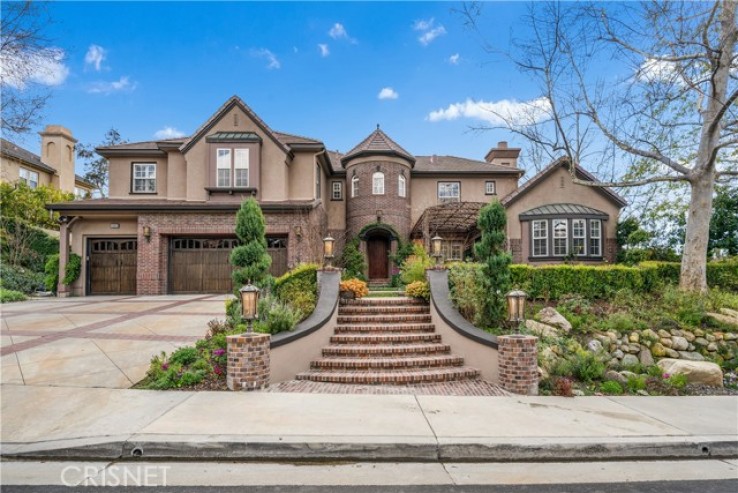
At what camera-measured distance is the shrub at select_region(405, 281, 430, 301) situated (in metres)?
8.87

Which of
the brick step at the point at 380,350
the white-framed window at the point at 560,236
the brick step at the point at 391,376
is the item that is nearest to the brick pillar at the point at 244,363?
the brick step at the point at 391,376

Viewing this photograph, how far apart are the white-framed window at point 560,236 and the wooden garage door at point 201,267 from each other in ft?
45.9

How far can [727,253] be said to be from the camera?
1375cm

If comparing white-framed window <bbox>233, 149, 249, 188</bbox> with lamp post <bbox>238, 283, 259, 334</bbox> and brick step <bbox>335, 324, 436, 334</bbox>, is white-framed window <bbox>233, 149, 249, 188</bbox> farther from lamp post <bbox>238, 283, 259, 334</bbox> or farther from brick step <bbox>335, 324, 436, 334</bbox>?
lamp post <bbox>238, 283, 259, 334</bbox>

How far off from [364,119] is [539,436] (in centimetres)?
1874

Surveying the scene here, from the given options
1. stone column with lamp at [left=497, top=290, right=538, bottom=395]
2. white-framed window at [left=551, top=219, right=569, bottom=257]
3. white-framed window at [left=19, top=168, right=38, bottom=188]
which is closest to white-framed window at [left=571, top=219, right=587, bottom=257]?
white-framed window at [left=551, top=219, right=569, bottom=257]

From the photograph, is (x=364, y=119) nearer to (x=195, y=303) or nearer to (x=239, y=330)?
(x=195, y=303)

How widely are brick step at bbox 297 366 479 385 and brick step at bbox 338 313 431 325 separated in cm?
181

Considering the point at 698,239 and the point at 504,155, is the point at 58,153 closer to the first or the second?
the point at 504,155

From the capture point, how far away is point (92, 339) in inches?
289

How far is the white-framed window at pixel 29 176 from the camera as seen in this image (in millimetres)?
22547

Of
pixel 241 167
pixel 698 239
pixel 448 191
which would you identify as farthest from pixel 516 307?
pixel 448 191

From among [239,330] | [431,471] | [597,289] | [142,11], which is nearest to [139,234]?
[142,11]

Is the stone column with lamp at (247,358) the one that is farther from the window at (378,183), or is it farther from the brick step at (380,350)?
the window at (378,183)
